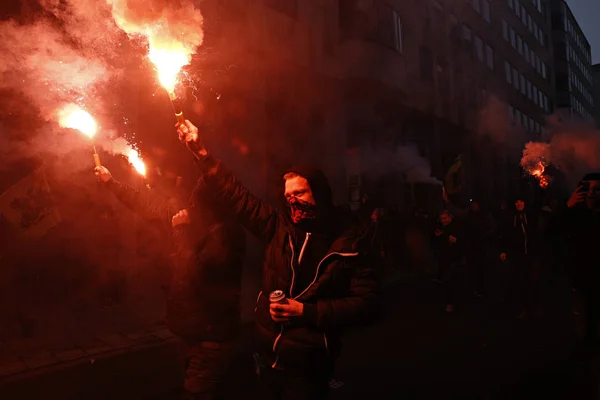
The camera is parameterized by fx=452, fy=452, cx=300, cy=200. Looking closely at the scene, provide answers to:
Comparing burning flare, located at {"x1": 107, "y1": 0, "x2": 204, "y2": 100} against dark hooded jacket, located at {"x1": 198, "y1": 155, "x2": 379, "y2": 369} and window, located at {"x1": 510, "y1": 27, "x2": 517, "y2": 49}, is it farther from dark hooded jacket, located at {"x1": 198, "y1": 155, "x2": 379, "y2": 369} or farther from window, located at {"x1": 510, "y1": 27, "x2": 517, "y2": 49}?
window, located at {"x1": 510, "y1": 27, "x2": 517, "y2": 49}

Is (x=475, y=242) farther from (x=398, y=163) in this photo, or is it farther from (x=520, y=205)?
(x=398, y=163)

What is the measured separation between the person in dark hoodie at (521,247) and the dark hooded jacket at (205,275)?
205 inches

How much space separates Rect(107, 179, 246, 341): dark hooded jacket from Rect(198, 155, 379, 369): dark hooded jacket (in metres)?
0.69

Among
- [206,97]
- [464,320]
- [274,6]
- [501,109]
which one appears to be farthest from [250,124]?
[501,109]

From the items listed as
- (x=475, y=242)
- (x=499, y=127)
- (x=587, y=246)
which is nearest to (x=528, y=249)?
(x=475, y=242)

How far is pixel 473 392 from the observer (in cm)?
407

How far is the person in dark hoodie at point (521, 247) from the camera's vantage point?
6.74 m

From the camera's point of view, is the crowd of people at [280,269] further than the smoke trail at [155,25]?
No

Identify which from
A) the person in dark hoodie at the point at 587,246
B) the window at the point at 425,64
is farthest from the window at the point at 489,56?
the person in dark hoodie at the point at 587,246

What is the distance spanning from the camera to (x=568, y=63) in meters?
41.8

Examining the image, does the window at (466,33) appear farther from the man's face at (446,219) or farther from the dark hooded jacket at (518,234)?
the dark hooded jacket at (518,234)

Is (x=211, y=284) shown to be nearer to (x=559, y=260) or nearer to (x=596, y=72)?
(x=559, y=260)

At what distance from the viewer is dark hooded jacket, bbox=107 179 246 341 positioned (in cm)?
304

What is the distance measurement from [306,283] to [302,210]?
1.25 ft
